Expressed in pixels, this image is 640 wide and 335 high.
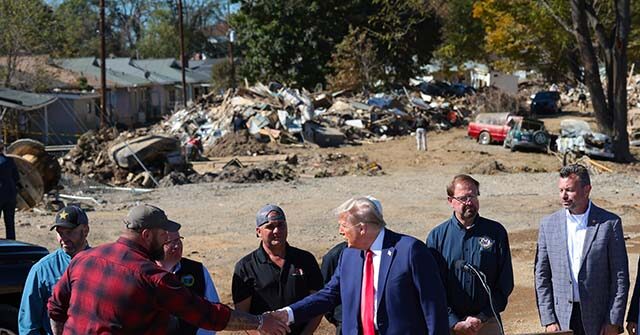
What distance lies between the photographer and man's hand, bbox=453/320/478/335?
6598 mm

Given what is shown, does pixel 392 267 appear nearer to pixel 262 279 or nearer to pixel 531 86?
pixel 262 279

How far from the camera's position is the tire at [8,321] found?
7.71 meters

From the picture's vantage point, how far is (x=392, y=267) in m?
5.47

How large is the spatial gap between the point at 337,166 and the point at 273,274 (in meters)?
25.7

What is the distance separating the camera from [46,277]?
620cm

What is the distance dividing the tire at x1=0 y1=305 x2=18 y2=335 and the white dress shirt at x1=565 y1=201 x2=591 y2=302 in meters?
4.35

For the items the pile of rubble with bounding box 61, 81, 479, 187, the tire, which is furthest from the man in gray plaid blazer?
the pile of rubble with bounding box 61, 81, 479, 187

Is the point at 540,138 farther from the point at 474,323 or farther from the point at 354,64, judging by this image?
the point at 474,323

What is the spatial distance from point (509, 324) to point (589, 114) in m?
51.8

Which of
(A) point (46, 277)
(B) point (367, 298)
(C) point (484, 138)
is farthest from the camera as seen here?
(C) point (484, 138)

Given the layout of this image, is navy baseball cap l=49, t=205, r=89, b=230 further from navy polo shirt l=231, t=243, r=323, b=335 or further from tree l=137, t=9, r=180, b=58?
tree l=137, t=9, r=180, b=58

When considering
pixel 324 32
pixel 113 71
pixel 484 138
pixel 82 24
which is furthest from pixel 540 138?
pixel 82 24

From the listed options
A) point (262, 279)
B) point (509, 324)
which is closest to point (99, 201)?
point (509, 324)

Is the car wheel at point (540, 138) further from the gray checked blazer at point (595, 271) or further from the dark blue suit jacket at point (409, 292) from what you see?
the dark blue suit jacket at point (409, 292)
